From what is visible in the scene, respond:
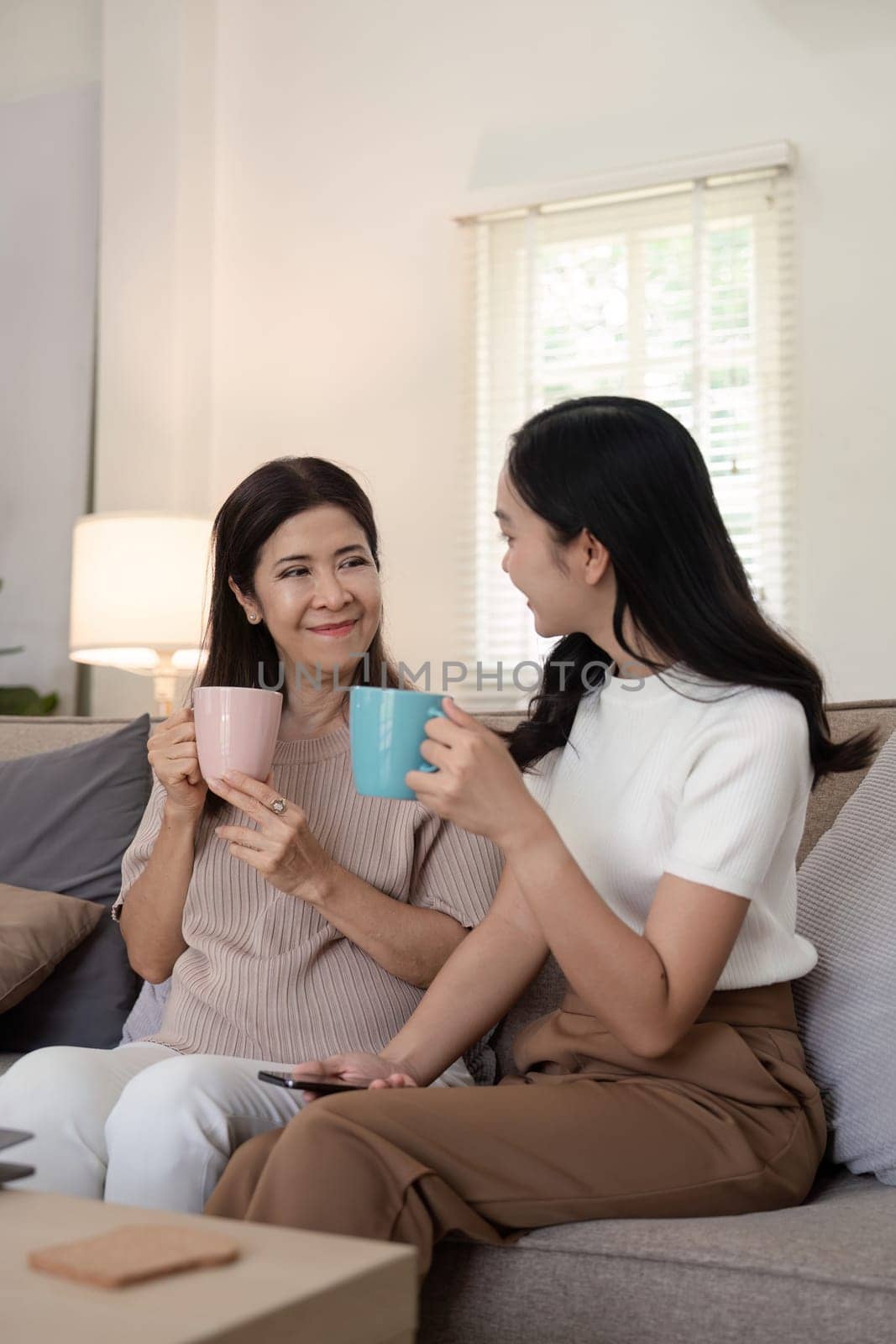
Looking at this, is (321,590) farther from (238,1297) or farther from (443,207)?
(443,207)

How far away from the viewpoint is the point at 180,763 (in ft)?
4.94

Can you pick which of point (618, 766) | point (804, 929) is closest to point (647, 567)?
point (618, 766)

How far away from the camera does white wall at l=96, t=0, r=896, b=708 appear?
3.16 metres

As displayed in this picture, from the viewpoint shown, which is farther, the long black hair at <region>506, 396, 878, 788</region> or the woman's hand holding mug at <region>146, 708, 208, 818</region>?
the woman's hand holding mug at <region>146, 708, 208, 818</region>

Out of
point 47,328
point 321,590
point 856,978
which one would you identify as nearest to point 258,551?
point 321,590

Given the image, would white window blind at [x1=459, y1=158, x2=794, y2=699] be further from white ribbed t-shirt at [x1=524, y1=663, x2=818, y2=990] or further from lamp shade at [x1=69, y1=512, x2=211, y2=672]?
white ribbed t-shirt at [x1=524, y1=663, x2=818, y2=990]

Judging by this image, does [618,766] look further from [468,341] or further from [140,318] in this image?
[140,318]

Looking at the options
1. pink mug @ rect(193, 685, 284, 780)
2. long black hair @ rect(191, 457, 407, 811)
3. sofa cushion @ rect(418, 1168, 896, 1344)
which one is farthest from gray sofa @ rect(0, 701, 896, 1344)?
long black hair @ rect(191, 457, 407, 811)

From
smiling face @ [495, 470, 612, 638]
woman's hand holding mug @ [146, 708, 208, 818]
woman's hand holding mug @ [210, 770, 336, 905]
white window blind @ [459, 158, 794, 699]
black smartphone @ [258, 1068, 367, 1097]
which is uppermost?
white window blind @ [459, 158, 794, 699]

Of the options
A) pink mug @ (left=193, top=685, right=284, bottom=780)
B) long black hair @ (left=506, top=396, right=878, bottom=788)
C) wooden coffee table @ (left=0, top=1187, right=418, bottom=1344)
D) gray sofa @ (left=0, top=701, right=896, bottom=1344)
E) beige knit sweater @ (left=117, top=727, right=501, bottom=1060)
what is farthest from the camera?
beige knit sweater @ (left=117, top=727, right=501, bottom=1060)

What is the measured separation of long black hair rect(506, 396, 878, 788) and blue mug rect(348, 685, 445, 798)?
242 millimetres

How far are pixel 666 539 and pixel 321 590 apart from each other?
53 cm

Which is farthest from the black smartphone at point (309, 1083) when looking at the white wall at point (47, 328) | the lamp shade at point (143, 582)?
the white wall at point (47, 328)

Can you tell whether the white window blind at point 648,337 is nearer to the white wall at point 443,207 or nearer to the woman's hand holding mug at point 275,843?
the white wall at point 443,207
